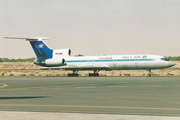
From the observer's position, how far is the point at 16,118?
946 cm

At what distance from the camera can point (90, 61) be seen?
5359 centimetres

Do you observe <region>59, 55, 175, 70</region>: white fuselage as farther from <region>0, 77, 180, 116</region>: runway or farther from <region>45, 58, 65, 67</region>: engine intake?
<region>0, 77, 180, 116</region>: runway

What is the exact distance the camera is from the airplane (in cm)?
4922

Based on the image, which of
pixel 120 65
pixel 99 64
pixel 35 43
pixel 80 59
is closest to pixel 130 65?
pixel 120 65

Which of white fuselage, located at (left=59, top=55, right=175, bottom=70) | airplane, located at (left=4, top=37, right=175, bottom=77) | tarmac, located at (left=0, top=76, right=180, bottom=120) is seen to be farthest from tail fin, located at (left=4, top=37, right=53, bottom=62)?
tarmac, located at (left=0, top=76, right=180, bottom=120)

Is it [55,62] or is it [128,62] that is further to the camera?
[55,62]

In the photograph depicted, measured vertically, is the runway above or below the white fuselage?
below

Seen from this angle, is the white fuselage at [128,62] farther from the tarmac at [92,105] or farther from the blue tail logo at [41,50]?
the tarmac at [92,105]

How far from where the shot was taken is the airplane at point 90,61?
4922 centimetres

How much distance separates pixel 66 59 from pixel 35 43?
20.1 feet

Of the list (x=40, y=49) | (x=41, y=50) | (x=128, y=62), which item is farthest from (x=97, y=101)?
(x=40, y=49)

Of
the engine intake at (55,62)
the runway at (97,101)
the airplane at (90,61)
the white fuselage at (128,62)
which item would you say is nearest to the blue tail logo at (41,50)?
the airplane at (90,61)

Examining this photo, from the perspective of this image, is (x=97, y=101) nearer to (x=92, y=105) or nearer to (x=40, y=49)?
(x=92, y=105)

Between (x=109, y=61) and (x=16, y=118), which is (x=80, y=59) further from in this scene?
(x=16, y=118)
